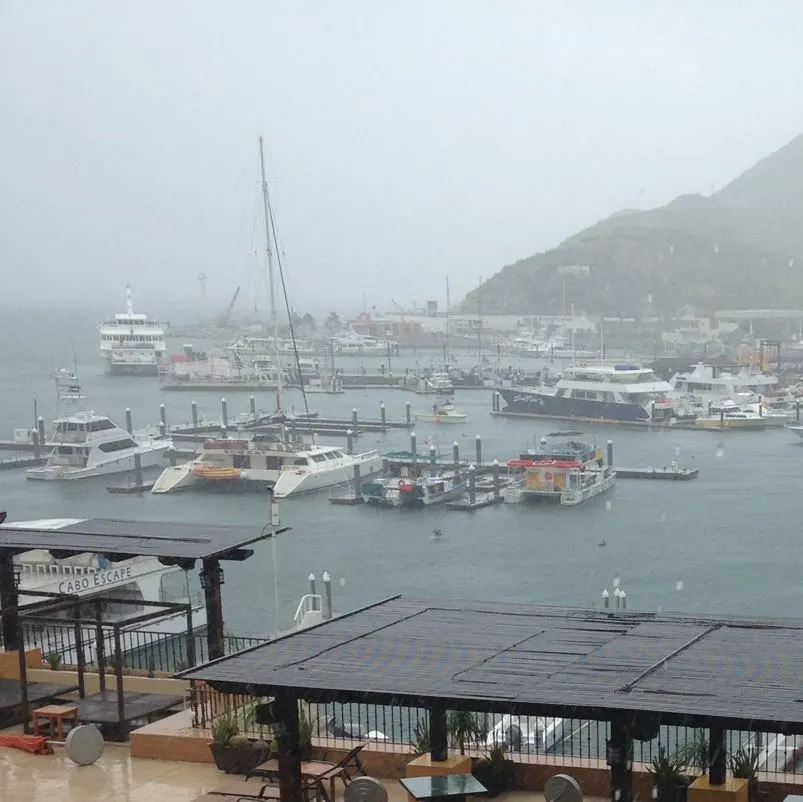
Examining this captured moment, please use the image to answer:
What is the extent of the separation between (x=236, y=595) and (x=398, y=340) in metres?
47.2

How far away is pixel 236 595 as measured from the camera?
11.9 meters

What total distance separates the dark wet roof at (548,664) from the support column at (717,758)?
0.43 feet

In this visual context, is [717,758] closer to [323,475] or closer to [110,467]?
[323,475]

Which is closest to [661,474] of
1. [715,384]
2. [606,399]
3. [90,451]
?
[606,399]

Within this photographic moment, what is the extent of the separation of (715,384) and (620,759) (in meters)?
28.7

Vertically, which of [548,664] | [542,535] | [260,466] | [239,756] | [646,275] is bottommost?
[542,535]

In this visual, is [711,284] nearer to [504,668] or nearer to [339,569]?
[339,569]

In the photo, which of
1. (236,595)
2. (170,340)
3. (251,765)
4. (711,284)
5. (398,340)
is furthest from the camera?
(711,284)

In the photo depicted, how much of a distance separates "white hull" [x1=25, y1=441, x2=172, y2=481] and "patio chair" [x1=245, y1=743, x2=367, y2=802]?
19.4m

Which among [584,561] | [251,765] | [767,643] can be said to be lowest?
[584,561]

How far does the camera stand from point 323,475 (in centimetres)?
1953

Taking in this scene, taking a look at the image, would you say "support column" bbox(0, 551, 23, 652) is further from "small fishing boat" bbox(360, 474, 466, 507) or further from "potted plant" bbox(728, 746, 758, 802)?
"small fishing boat" bbox(360, 474, 466, 507)

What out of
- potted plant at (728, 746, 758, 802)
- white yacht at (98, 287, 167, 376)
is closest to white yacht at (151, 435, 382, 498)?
potted plant at (728, 746, 758, 802)

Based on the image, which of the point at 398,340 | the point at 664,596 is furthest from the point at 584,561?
the point at 398,340
